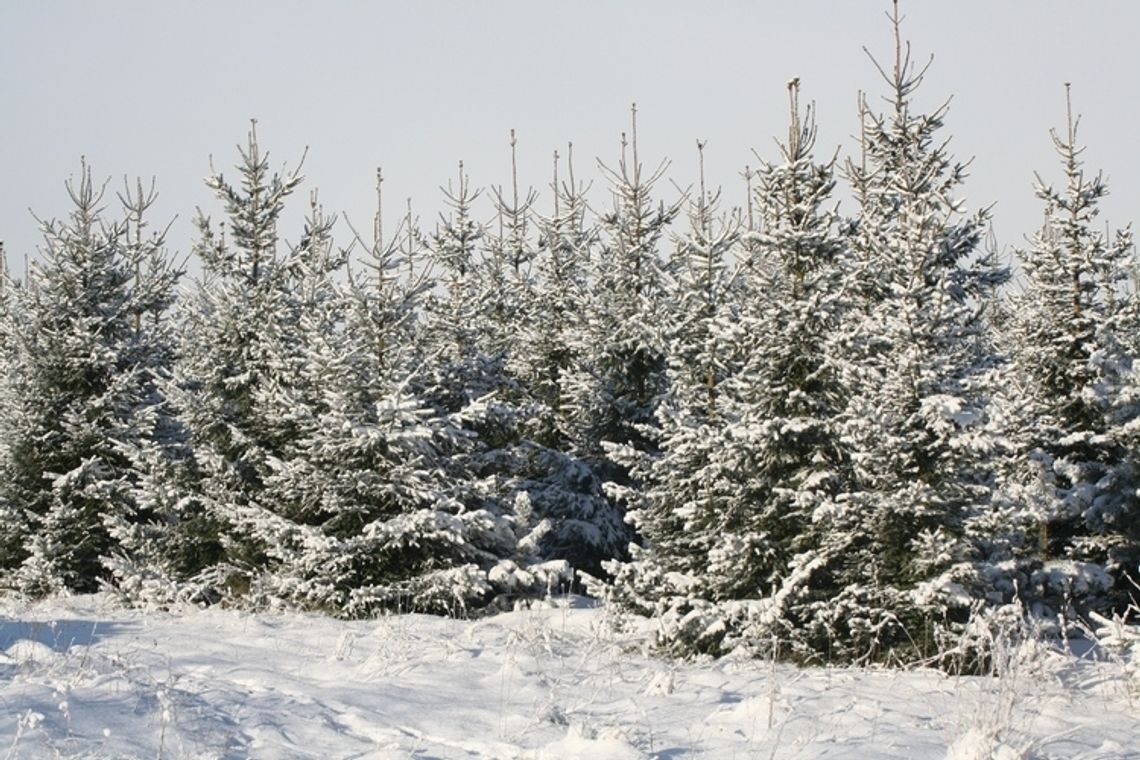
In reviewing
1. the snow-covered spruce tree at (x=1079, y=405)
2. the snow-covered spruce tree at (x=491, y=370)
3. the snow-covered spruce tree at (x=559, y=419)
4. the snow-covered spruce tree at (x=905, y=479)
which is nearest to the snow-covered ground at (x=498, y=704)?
the snow-covered spruce tree at (x=905, y=479)

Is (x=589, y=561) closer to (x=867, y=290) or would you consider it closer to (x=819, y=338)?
(x=867, y=290)

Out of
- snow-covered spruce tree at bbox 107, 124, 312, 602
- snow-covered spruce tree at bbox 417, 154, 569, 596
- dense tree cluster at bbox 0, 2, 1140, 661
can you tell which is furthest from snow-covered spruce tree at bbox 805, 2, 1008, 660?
snow-covered spruce tree at bbox 107, 124, 312, 602

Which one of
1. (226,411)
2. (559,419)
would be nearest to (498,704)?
(226,411)

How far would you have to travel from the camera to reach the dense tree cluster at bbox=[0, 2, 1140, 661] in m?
11.8

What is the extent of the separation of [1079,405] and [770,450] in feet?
37.1

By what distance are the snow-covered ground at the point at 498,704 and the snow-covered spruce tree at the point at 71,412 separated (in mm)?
9096

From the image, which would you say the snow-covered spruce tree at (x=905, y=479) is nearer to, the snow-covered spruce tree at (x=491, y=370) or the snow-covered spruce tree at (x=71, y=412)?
the snow-covered spruce tree at (x=491, y=370)

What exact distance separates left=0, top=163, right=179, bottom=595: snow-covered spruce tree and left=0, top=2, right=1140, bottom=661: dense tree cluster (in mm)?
66

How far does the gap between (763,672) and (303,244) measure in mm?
13815

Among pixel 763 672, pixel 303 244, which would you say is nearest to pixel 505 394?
pixel 303 244

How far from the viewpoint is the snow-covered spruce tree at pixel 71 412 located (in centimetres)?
1761

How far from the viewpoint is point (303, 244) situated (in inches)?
749

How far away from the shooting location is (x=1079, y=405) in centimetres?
2016

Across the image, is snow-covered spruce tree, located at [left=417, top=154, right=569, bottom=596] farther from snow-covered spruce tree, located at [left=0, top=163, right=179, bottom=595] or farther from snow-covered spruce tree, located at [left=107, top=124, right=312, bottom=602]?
snow-covered spruce tree, located at [left=0, top=163, right=179, bottom=595]
